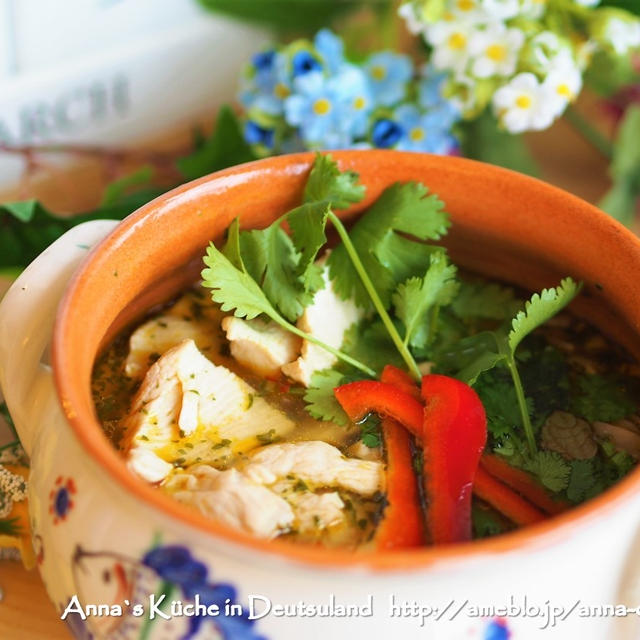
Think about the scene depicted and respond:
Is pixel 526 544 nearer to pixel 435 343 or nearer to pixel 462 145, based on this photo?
pixel 435 343

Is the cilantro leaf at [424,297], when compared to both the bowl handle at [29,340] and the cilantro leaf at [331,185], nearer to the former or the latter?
the cilantro leaf at [331,185]

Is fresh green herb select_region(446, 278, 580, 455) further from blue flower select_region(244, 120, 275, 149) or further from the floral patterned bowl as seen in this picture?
blue flower select_region(244, 120, 275, 149)

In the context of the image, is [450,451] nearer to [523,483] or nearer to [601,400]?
[523,483]

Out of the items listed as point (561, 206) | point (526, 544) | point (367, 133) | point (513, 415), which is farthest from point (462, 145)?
point (526, 544)

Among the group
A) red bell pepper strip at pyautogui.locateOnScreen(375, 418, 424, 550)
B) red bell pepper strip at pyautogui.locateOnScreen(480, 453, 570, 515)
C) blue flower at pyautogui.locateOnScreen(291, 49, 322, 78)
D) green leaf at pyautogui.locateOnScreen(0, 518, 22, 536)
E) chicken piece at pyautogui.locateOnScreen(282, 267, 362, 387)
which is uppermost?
blue flower at pyautogui.locateOnScreen(291, 49, 322, 78)

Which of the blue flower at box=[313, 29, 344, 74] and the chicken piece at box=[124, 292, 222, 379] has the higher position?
the blue flower at box=[313, 29, 344, 74]

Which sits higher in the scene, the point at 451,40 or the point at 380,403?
the point at 451,40

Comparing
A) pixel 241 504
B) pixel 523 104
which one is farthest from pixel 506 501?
pixel 523 104


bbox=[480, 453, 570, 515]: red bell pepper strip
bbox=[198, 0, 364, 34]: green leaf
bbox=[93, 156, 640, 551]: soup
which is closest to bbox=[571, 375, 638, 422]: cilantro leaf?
bbox=[93, 156, 640, 551]: soup
